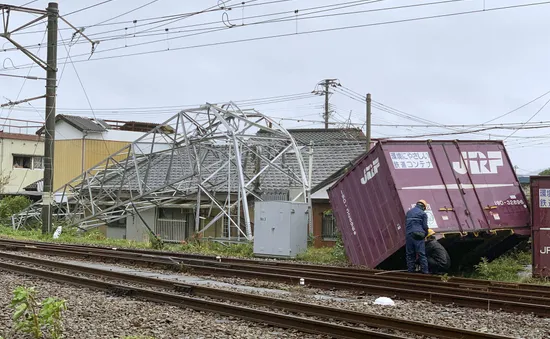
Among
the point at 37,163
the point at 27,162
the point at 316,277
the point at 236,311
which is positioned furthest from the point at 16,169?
the point at 236,311

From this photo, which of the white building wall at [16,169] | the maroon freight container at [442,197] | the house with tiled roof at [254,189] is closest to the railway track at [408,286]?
the maroon freight container at [442,197]

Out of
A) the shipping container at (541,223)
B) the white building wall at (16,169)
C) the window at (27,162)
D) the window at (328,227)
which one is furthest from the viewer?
the window at (27,162)

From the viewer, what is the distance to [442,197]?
1694 cm

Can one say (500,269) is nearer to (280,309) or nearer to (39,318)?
(280,309)

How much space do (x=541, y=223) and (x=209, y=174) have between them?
786 inches

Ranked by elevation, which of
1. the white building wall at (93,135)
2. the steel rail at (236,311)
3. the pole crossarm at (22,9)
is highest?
the pole crossarm at (22,9)

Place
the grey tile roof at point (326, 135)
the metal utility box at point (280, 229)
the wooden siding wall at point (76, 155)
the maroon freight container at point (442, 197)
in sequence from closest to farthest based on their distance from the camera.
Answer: the maroon freight container at point (442, 197), the metal utility box at point (280, 229), the grey tile roof at point (326, 135), the wooden siding wall at point (76, 155)

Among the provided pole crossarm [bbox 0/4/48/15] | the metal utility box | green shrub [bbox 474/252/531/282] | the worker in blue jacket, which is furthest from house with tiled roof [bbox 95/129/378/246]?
the worker in blue jacket

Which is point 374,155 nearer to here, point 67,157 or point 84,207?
point 84,207

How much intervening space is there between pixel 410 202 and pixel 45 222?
20863 mm

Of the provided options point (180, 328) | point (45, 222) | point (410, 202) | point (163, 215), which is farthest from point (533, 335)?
point (163, 215)

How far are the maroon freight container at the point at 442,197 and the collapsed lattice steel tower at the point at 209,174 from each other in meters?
7.99

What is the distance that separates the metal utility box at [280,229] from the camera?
887 inches

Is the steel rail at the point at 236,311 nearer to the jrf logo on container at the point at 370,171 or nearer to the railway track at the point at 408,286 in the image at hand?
the railway track at the point at 408,286
